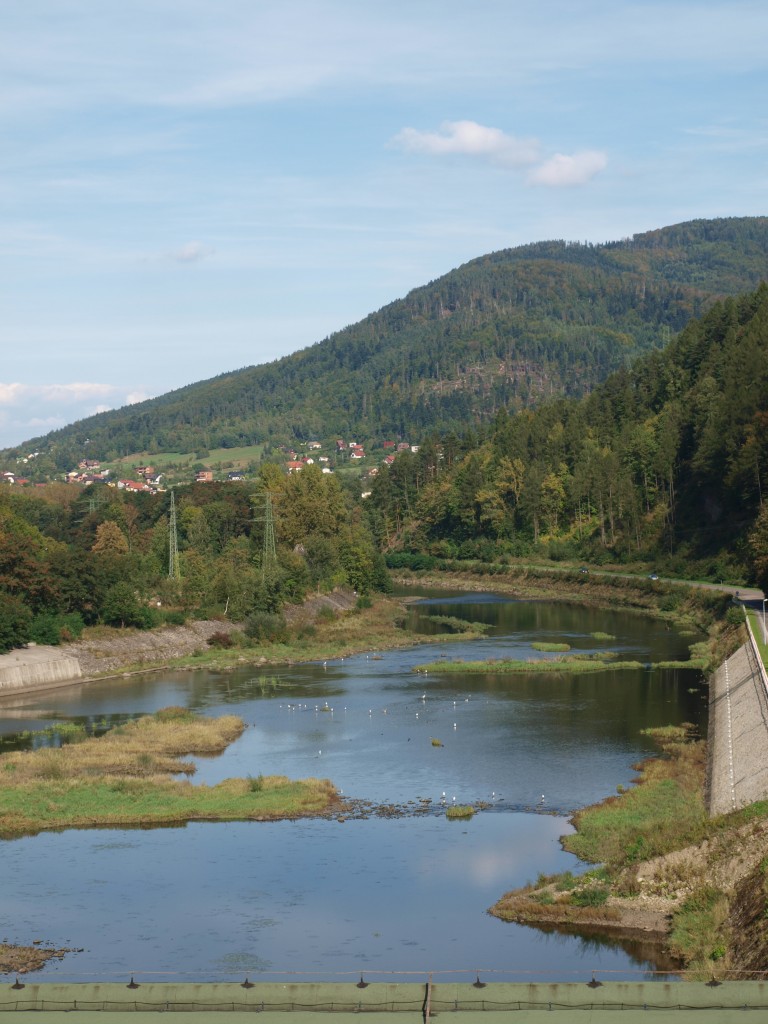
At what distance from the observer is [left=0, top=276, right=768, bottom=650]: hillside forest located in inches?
3725

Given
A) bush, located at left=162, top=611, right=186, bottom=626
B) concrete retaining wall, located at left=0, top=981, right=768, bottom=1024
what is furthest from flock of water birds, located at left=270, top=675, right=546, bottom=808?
concrete retaining wall, located at left=0, top=981, right=768, bottom=1024

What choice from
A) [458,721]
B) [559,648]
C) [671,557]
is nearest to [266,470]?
[671,557]

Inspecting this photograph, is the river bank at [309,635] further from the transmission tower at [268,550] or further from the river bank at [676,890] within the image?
the river bank at [676,890]

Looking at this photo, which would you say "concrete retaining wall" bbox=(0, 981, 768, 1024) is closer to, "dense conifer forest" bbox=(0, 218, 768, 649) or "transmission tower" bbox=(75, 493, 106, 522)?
"dense conifer forest" bbox=(0, 218, 768, 649)

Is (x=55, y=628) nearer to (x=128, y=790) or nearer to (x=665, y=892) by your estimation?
(x=128, y=790)

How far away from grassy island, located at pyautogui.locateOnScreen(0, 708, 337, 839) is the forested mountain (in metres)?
45.1

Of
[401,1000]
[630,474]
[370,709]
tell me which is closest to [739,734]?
[370,709]

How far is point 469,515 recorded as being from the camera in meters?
165

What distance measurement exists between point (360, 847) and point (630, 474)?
335 feet

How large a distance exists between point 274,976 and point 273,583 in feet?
236

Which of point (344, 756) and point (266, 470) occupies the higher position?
point (266, 470)

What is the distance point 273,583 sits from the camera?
340ft

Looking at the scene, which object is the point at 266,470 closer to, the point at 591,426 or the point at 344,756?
the point at 591,426

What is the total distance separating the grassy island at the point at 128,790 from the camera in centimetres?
4838
